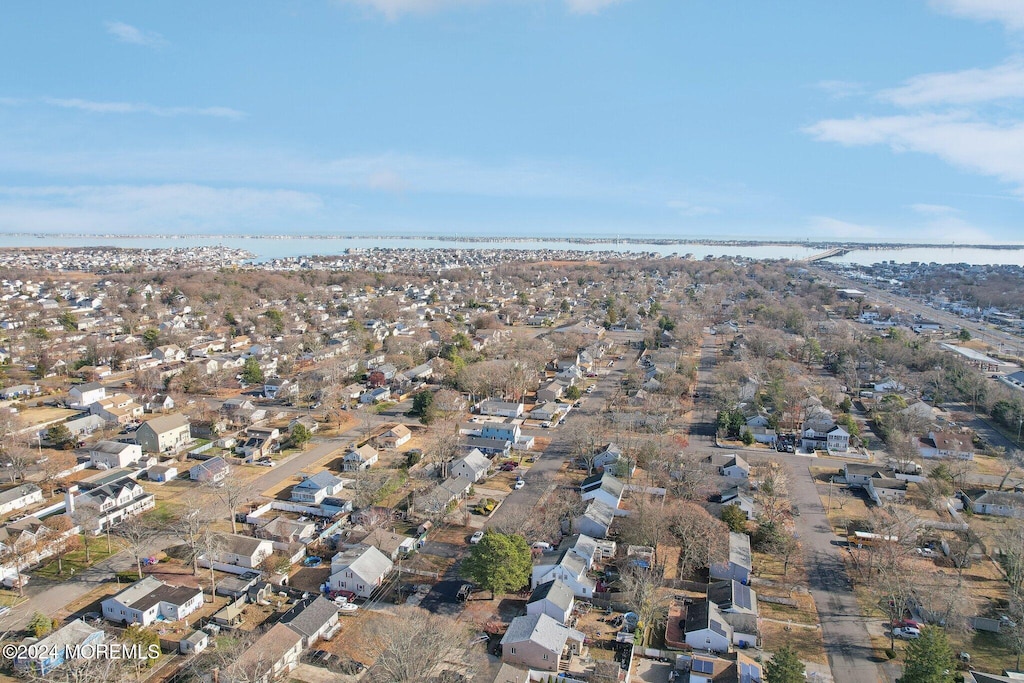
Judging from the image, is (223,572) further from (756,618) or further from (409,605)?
(756,618)

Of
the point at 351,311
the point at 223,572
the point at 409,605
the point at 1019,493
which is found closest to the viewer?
the point at 409,605

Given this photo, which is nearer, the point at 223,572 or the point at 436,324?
the point at 223,572

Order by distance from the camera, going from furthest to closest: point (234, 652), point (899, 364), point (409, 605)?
point (899, 364) < point (409, 605) < point (234, 652)

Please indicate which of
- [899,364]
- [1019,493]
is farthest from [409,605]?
[899,364]

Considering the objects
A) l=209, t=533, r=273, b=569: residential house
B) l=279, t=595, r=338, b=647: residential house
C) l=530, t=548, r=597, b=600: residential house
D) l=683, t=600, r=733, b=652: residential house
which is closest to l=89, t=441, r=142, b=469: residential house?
l=209, t=533, r=273, b=569: residential house

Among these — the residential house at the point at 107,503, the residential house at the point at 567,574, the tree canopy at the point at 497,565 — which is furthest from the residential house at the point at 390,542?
the residential house at the point at 107,503

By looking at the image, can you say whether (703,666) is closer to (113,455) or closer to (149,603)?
(149,603)

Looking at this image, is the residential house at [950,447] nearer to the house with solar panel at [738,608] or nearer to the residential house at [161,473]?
the house with solar panel at [738,608]
